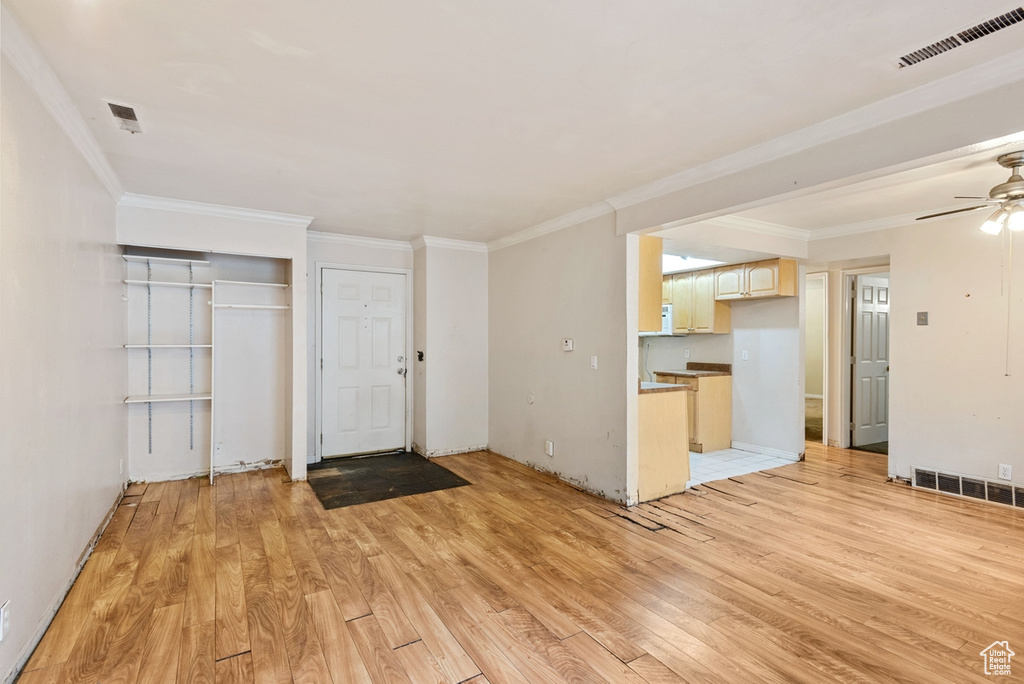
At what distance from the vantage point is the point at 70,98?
7.48 feet

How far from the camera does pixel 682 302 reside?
20.5 ft

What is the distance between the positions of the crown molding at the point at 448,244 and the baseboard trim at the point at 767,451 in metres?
3.84

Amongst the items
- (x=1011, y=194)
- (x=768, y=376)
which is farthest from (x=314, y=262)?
(x=1011, y=194)

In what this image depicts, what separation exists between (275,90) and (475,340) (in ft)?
12.2

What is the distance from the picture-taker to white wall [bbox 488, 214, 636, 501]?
12.9 feet

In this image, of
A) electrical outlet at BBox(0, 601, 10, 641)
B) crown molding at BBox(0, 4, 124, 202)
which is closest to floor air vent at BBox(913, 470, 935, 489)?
electrical outlet at BBox(0, 601, 10, 641)

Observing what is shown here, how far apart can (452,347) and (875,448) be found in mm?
5231

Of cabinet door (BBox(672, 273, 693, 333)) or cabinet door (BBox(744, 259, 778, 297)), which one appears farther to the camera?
cabinet door (BBox(672, 273, 693, 333))

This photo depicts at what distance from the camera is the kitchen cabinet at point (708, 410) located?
568cm

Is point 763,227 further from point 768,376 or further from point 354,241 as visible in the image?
point 354,241

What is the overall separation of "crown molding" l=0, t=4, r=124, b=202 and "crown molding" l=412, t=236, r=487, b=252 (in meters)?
2.76

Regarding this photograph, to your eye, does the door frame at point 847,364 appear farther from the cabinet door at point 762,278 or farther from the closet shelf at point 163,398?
the closet shelf at point 163,398

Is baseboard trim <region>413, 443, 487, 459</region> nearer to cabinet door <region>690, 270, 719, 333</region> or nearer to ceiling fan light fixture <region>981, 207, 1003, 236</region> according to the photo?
cabinet door <region>690, 270, 719, 333</region>

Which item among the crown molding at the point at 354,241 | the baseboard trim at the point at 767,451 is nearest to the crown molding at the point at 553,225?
the crown molding at the point at 354,241
